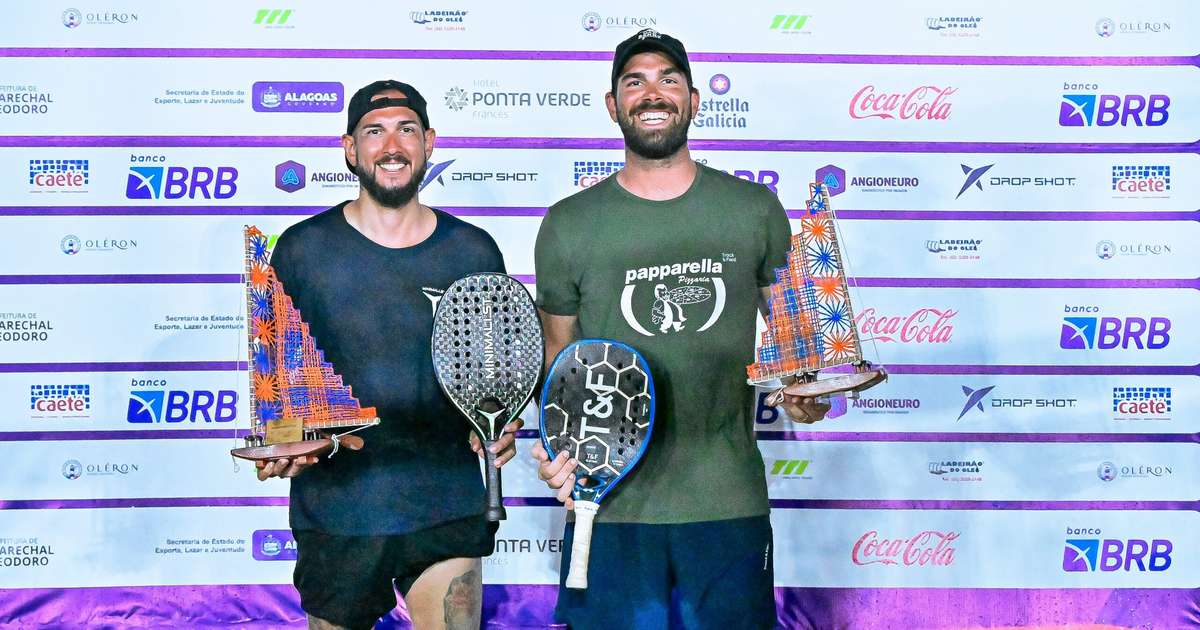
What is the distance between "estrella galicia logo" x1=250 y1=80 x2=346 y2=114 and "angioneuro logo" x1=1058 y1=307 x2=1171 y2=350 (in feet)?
8.80

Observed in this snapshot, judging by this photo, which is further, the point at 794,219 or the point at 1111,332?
the point at 1111,332

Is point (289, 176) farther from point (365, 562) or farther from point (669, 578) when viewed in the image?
point (669, 578)

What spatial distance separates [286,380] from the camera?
8.73ft

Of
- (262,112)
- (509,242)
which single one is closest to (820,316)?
(509,242)

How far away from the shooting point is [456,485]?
2.84 m

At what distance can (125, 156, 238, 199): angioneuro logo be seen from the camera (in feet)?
12.2

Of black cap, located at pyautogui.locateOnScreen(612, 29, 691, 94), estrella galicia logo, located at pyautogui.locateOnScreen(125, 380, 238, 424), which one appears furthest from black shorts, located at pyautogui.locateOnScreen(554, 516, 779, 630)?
estrella galicia logo, located at pyautogui.locateOnScreen(125, 380, 238, 424)

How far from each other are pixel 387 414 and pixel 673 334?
785 mm

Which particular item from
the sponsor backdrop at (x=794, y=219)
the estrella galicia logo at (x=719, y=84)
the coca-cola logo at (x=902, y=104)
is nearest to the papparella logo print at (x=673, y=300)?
the sponsor backdrop at (x=794, y=219)

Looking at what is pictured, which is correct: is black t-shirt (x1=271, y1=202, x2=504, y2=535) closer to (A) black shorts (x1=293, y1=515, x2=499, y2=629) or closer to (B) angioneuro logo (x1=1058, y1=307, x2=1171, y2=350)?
(A) black shorts (x1=293, y1=515, x2=499, y2=629)

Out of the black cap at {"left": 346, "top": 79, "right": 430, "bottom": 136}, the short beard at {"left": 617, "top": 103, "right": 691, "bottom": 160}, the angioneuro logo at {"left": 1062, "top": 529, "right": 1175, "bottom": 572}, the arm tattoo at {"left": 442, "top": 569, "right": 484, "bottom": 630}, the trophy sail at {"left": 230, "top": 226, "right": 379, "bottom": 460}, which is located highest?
the black cap at {"left": 346, "top": 79, "right": 430, "bottom": 136}

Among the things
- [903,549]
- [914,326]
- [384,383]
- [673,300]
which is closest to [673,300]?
[673,300]

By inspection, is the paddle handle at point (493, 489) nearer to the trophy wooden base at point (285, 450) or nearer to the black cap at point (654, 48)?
the trophy wooden base at point (285, 450)

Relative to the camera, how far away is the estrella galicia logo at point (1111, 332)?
3797 millimetres
